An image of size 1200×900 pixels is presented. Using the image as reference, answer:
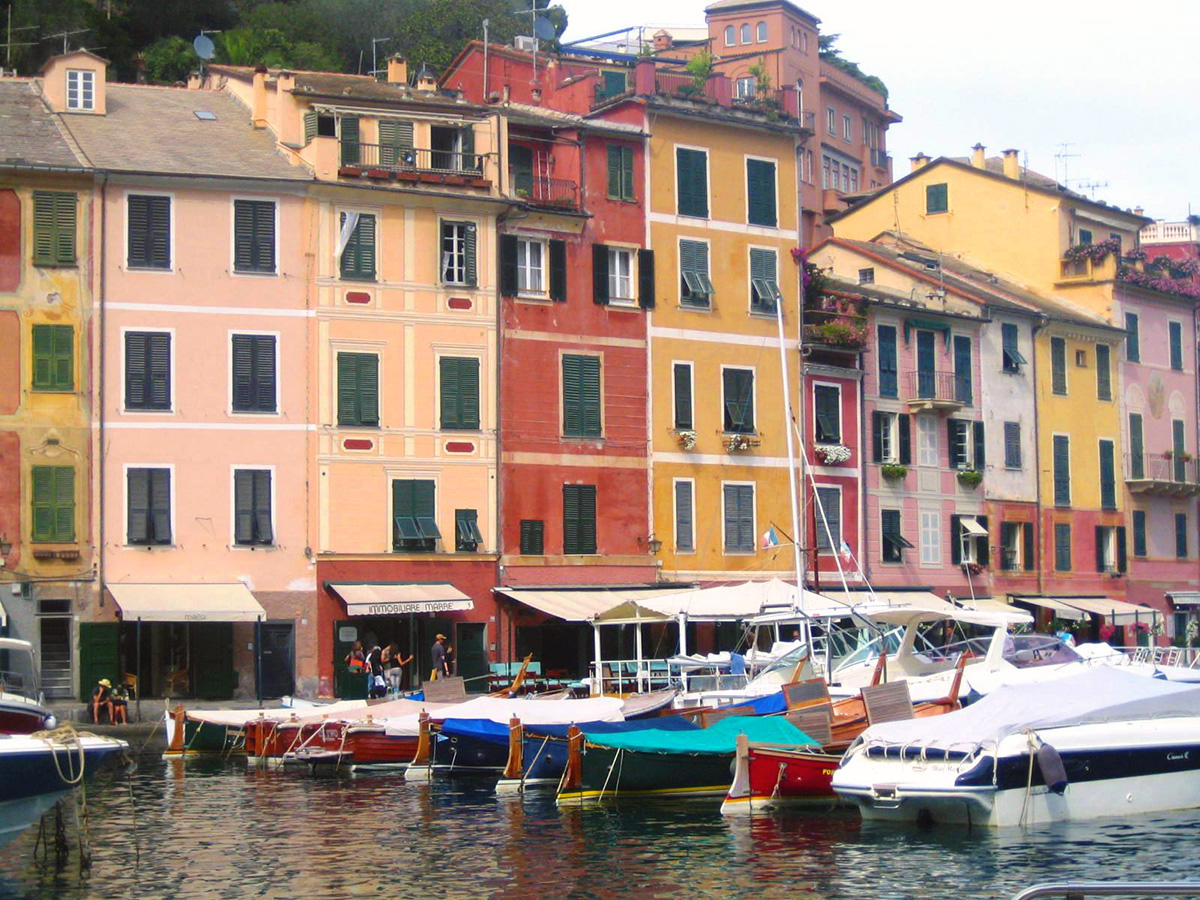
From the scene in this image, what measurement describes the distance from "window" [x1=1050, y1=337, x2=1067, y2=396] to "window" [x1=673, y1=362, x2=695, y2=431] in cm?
1661

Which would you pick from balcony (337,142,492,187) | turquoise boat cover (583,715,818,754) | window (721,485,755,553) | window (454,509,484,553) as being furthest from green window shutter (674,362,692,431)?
turquoise boat cover (583,715,818,754)

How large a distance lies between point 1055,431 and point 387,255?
26.1 metres

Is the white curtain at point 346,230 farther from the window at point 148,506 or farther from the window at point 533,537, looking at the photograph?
the window at point 533,537

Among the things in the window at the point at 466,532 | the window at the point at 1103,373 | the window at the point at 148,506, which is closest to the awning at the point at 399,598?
the window at the point at 466,532

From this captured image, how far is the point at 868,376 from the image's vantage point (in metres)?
59.4

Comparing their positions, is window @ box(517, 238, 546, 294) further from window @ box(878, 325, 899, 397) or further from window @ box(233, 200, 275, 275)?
window @ box(878, 325, 899, 397)

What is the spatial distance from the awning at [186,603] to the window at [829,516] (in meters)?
18.1

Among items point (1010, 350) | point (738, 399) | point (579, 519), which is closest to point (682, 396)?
point (738, 399)

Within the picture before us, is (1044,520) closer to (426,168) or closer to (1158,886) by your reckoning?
(426,168)

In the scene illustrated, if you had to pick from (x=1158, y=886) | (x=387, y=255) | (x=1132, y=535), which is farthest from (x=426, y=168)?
(x=1158, y=886)

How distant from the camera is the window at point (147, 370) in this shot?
155ft

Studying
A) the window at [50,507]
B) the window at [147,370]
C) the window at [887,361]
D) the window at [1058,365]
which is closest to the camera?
the window at [50,507]

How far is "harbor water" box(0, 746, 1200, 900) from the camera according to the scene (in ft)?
78.4

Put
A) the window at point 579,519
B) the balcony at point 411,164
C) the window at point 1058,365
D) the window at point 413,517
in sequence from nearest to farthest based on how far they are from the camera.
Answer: the window at point 413,517
the balcony at point 411,164
the window at point 579,519
the window at point 1058,365
